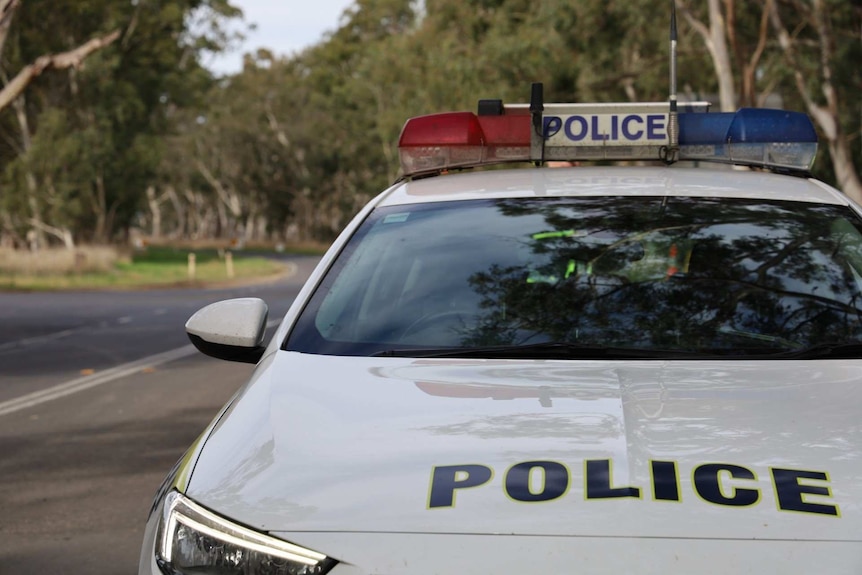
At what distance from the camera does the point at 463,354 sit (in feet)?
10.1

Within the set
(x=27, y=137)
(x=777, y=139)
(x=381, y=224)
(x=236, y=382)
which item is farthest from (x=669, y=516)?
(x=27, y=137)

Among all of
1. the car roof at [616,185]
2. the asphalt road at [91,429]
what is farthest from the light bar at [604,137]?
the asphalt road at [91,429]

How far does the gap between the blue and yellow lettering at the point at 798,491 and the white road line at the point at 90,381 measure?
325 inches

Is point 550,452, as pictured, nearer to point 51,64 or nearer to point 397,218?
point 397,218

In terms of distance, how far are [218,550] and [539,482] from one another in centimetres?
59

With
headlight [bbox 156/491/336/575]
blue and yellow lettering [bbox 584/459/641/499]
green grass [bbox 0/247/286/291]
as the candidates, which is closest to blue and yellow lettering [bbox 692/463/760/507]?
blue and yellow lettering [bbox 584/459/641/499]

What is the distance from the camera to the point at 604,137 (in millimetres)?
4262

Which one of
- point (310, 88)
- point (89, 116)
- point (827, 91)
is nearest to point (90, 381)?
point (827, 91)

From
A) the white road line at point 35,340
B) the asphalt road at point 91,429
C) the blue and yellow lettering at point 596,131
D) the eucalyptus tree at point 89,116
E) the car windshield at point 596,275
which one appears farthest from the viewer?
the eucalyptus tree at point 89,116

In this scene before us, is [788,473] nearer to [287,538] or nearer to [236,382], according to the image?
[287,538]

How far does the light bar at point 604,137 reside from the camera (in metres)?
4.02

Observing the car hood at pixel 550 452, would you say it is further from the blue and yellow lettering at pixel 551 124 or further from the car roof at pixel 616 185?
the blue and yellow lettering at pixel 551 124

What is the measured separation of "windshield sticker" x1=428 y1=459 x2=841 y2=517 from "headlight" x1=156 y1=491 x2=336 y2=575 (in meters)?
0.25

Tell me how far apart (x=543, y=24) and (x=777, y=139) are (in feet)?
87.5
